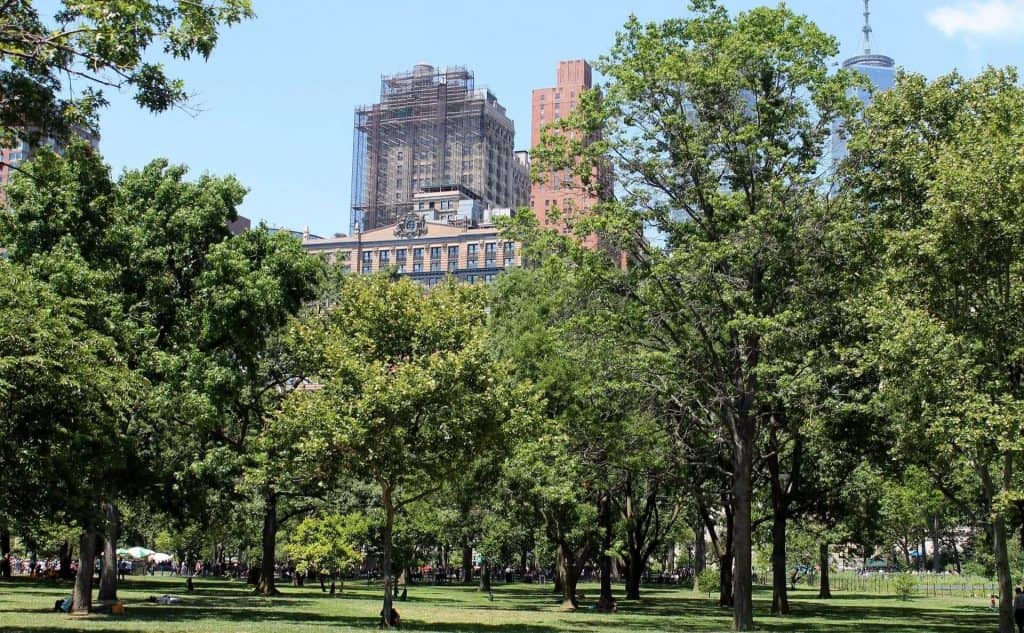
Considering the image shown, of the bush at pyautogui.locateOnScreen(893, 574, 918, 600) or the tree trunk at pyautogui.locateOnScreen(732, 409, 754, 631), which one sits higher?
the tree trunk at pyautogui.locateOnScreen(732, 409, 754, 631)

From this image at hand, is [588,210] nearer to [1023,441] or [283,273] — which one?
[283,273]

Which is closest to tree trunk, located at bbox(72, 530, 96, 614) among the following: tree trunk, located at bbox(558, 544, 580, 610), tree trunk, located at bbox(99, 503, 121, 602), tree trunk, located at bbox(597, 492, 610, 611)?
tree trunk, located at bbox(99, 503, 121, 602)

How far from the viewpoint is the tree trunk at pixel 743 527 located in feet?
97.1

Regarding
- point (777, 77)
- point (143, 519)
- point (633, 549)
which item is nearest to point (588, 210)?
point (777, 77)

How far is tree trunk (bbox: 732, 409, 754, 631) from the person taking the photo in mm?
29594

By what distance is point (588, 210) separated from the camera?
3206cm

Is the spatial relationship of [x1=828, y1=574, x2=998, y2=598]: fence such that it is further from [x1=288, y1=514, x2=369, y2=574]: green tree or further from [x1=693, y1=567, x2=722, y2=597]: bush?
→ [x1=288, y1=514, x2=369, y2=574]: green tree

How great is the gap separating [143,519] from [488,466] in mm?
35769

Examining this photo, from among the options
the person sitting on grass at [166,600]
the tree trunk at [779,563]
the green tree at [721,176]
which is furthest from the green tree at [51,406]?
the tree trunk at [779,563]

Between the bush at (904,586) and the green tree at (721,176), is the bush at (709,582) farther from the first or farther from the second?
the green tree at (721,176)

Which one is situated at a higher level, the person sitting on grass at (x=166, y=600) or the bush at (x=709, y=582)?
the person sitting on grass at (x=166, y=600)

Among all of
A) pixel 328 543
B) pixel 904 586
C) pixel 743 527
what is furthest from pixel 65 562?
pixel 904 586

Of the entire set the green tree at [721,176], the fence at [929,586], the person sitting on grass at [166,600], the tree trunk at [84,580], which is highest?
the green tree at [721,176]

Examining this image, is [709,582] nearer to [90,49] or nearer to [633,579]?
[633,579]
